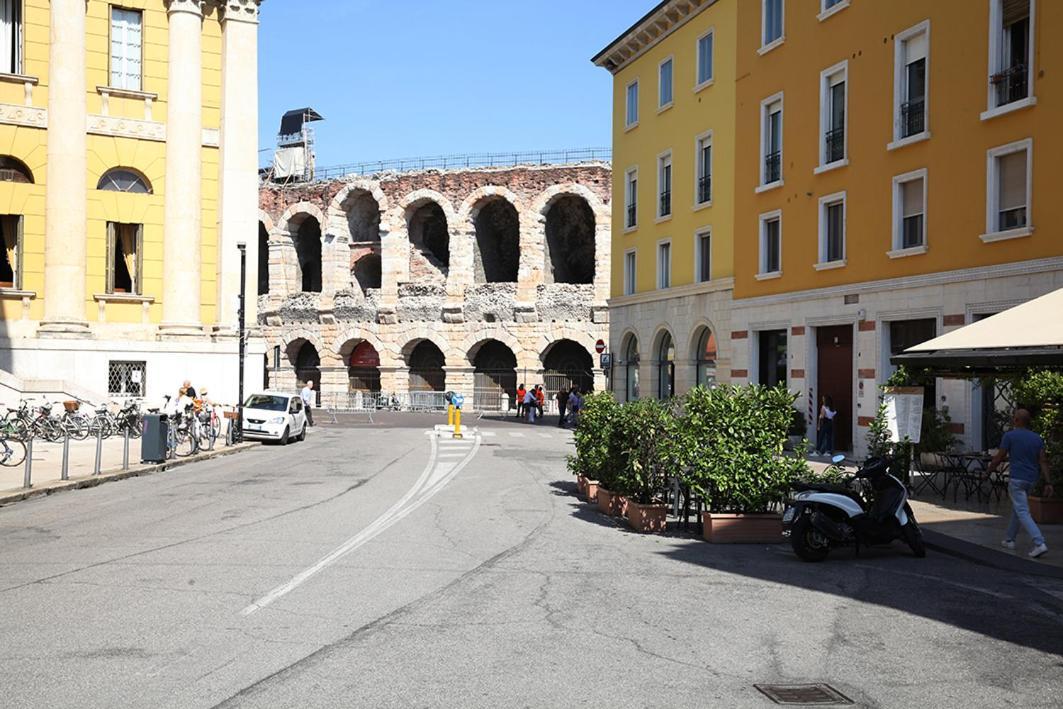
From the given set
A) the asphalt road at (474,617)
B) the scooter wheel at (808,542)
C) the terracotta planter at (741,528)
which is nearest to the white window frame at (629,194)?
the asphalt road at (474,617)

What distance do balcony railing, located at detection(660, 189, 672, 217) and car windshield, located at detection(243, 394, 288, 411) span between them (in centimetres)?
1417

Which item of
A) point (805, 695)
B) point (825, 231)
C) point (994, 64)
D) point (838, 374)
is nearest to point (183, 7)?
point (825, 231)

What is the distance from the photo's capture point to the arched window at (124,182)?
108ft

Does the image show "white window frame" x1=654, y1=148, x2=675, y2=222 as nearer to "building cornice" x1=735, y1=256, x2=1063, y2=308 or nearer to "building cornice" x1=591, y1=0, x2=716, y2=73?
"building cornice" x1=591, y1=0, x2=716, y2=73

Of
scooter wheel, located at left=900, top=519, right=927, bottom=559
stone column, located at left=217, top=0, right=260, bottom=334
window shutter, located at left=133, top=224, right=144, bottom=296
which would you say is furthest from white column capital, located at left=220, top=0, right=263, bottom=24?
scooter wheel, located at left=900, top=519, right=927, bottom=559

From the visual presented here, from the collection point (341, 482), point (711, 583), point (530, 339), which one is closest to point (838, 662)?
point (711, 583)

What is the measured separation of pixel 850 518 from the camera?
11.6 meters

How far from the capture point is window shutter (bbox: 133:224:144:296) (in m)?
33.5

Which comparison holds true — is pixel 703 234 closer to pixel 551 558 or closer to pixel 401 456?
pixel 401 456

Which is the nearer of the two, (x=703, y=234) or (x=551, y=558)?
(x=551, y=558)

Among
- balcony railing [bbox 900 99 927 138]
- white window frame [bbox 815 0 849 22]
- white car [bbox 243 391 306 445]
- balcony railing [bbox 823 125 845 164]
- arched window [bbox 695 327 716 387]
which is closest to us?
balcony railing [bbox 900 99 927 138]

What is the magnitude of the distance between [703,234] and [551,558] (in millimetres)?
24511

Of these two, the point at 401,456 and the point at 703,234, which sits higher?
the point at 703,234

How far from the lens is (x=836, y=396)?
1075 inches
